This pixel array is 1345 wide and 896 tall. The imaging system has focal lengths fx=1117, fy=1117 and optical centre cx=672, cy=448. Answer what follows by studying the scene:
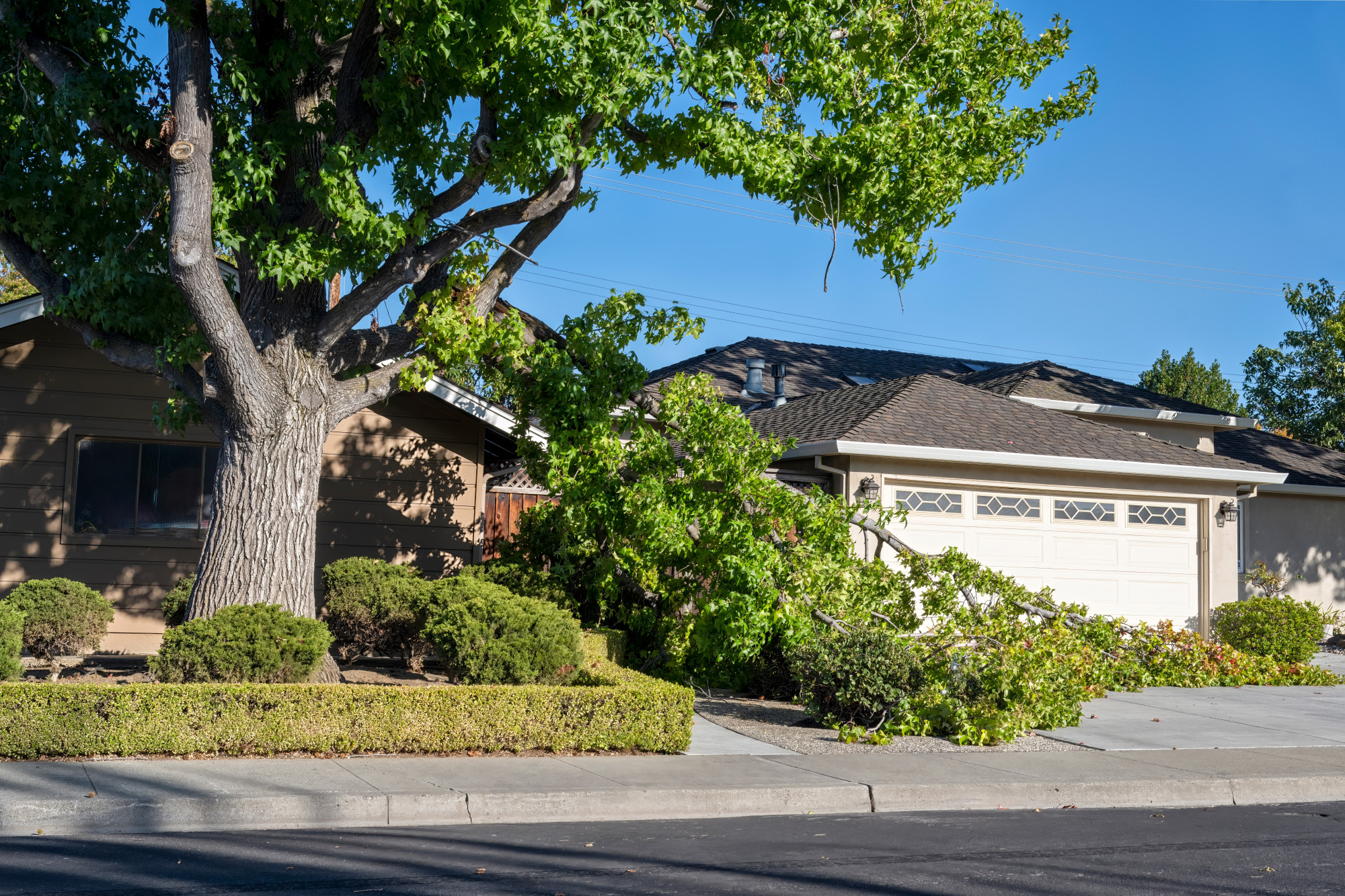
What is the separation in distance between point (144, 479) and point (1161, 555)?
14213 millimetres

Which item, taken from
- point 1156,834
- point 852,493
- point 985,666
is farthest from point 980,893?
point 852,493

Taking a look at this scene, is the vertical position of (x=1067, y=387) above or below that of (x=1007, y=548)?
above

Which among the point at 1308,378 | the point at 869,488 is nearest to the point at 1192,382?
Result: the point at 1308,378

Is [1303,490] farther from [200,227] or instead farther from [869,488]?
[200,227]

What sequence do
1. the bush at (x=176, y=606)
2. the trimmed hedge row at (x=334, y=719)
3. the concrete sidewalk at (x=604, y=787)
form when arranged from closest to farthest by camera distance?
the concrete sidewalk at (x=604, y=787), the trimmed hedge row at (x=334, y=719), the bush at (x=176, y=606)

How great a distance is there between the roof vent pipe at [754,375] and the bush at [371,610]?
38.6ft

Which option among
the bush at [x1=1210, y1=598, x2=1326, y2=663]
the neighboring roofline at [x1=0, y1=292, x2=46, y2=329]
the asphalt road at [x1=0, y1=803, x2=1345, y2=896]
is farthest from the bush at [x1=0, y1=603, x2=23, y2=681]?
the bush at [x1=1210, y1=598, x2=1326, y2=663]

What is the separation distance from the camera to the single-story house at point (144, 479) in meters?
13.1

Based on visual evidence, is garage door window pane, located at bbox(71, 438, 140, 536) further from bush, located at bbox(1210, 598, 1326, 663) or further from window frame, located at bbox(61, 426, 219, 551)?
bush, located at bbox(1210, 598, 1326, 663)

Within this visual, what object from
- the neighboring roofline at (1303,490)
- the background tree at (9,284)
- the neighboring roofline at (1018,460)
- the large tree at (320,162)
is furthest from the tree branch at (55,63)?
the background tree at (9,284)

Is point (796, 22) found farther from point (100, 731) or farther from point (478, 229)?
point (100, 731)

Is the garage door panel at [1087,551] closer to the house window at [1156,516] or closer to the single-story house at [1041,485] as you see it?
the single-story house at [1041,485]

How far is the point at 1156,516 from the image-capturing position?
55.5 feet

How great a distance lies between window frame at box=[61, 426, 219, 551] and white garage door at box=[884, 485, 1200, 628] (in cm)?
924
